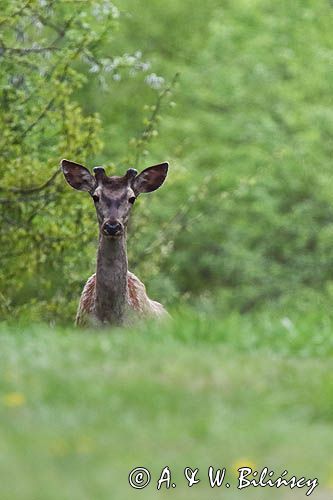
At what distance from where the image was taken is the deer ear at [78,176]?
14.2 metres

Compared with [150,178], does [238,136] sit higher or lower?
higher

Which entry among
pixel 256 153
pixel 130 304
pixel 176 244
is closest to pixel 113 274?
pixel 130 304

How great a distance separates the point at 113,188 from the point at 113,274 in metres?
0.94

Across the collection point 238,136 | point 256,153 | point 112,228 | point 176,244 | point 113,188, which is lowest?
point 112,228

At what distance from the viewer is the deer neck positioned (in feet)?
42.9

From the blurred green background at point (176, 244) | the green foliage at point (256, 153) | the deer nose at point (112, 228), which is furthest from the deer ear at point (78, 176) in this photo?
the green foliage at point (256, 153)

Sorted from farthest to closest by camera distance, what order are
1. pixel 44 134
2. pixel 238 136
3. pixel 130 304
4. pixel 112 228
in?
pixel 238 136 → pixel 44 134 → pixel 130 304 → pixel 112 228

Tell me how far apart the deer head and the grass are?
3685mm

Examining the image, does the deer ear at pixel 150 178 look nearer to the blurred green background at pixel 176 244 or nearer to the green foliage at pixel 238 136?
the blurred green background at pixel 176 244

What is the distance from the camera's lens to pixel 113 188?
13594 millimetres

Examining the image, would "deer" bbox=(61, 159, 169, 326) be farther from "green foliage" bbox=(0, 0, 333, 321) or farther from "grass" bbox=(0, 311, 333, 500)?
"green foliage" bbox=(0, 0, 333, 321)

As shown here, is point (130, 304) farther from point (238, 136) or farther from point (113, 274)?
point (238, 136)

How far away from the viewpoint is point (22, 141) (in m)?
19.0

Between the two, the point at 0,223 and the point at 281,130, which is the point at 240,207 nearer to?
the point at 281,130
